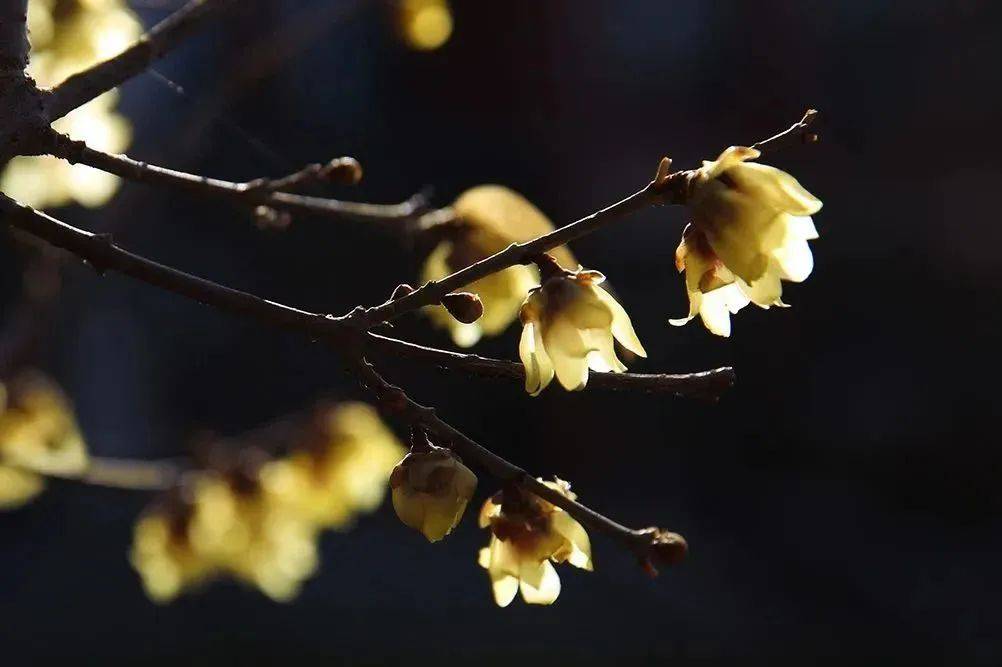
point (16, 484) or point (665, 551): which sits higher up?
point (16, 484)

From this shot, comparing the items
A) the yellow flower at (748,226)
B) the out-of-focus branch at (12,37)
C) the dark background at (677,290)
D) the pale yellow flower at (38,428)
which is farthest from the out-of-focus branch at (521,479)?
the dark background at (677,290)

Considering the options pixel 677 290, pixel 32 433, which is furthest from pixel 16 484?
pixel 677 290

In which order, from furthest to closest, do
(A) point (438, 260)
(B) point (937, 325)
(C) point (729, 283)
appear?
1. (B) point (937, 325)
2. (A) point (438, 260)
3. (C) point (729, 283)

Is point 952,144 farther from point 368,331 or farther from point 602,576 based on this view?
point 368,331

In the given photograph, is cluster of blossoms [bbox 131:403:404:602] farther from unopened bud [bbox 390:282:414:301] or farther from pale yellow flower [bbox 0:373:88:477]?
unopened bud [bbox 390:282:414:301]

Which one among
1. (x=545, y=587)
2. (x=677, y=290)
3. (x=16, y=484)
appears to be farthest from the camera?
(x=677, y=290)

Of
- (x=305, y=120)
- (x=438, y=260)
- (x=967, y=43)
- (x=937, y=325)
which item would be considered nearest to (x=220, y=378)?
(x=305, y=120)

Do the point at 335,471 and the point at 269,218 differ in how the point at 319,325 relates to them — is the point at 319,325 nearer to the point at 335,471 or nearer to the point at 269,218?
the point at 269,218
